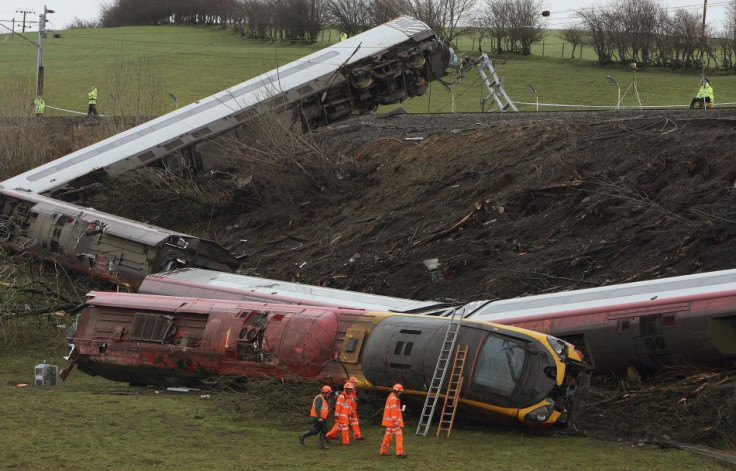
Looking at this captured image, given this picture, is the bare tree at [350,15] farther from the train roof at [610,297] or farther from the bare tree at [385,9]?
the train roof at [610,297]

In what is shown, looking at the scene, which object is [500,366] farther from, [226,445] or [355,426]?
[226,445]

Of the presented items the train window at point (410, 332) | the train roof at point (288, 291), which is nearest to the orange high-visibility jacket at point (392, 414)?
the train window at point (410, 332)

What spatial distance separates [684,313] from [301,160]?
18.3 m

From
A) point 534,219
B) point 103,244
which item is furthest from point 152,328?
point 534,219

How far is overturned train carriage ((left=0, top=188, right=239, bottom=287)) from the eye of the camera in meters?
25.1

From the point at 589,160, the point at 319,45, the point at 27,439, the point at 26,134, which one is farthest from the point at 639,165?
the point at 319,45

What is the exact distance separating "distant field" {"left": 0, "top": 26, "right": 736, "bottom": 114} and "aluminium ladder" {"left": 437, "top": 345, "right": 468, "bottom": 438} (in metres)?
23.6

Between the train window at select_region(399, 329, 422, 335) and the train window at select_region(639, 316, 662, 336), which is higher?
the train window at select_region(639, 316, 662, 336)

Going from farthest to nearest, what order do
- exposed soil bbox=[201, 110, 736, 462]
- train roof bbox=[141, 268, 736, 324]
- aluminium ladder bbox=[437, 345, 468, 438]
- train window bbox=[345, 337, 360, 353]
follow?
exposed soil bbox=[201, 110, 736, 462] → train roof bbox=[141, 268, 736, 324] → train window bbox=[345, 337, 360, 353] → aluminium ladder bbox=[437, 345, 468, 438]

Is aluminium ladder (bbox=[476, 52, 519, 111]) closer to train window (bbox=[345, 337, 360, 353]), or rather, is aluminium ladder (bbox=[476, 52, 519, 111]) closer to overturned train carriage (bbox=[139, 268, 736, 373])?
overturned train carriage (bbox=[139, 268, 736, 373])

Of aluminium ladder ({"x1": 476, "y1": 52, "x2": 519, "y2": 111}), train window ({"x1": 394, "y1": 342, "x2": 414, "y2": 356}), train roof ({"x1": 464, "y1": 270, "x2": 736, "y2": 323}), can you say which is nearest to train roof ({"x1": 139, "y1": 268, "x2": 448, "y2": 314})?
train roof ({"x1": 464, "y1": 270, "x2": 736, "y2": 323})

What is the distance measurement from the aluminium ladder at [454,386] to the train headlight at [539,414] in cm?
102

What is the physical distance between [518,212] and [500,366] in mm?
11593

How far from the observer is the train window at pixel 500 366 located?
13.9m
